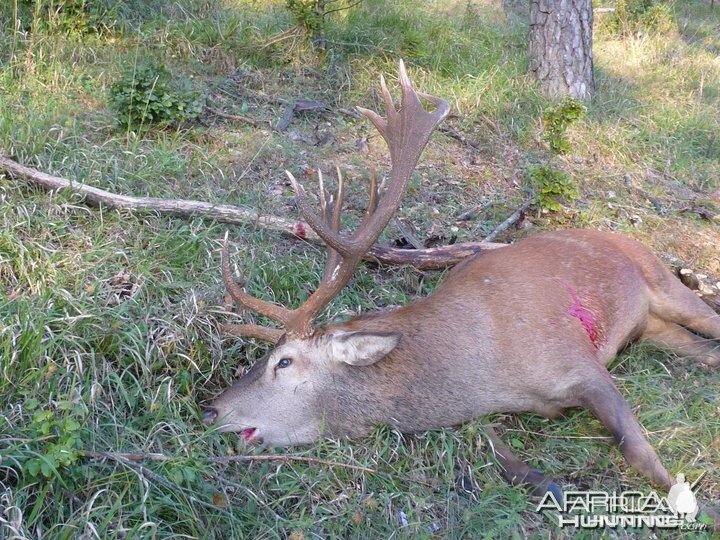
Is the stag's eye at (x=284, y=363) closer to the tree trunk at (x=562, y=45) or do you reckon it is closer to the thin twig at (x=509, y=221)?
the thin twig at (x=509, y=221)

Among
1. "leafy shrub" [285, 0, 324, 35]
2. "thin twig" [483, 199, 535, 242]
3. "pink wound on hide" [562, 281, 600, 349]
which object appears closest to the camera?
"pink wound on hide" [562, 281, 600, 349]

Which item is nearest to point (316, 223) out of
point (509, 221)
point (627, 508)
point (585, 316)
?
point (585, 316)

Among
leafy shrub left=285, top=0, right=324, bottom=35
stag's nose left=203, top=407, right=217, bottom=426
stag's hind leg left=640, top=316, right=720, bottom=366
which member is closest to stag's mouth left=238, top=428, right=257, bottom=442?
stag's nose left=203, top=407, right=217, bottom=426

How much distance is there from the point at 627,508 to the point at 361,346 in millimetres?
1413

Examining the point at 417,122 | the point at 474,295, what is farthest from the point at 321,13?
the point at 474,295

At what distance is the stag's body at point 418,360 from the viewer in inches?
145

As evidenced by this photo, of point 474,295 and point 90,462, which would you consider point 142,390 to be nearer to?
point 90,462

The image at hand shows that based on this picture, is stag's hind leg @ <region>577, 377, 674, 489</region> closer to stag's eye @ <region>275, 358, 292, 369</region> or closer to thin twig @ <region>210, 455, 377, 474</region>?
thin twig @ <region>210, 455, 377, 474</region>

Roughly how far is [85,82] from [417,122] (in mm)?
3283

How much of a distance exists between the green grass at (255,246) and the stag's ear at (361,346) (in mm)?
371

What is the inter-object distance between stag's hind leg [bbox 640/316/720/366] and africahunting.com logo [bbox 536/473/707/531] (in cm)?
135

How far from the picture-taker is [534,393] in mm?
3822

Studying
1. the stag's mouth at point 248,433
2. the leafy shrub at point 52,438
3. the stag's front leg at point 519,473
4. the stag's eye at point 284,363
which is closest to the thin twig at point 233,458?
the leafy shrub at point 52,438

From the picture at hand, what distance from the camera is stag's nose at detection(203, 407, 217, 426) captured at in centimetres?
362
